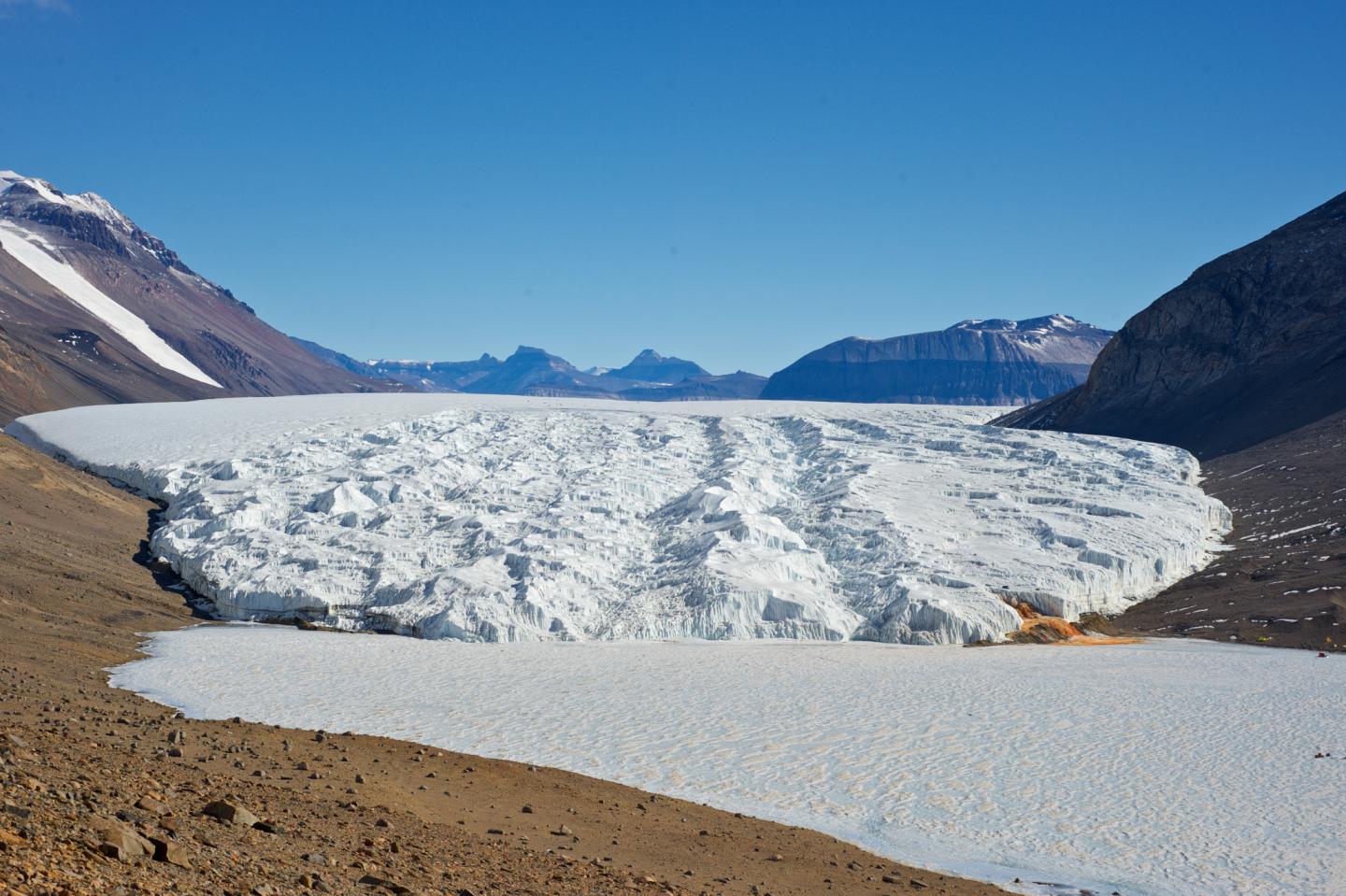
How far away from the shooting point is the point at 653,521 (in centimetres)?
3472

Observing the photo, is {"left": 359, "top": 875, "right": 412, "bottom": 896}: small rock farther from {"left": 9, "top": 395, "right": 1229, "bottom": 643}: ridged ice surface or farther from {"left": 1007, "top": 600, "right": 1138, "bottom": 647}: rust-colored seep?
{"left": 1007, "top": 600, "right": 1138, "bottom": 647}: rust-colored seep

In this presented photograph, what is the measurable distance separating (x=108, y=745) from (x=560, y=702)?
9105mm

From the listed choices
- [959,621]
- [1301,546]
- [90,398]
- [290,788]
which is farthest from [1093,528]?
[90,398]

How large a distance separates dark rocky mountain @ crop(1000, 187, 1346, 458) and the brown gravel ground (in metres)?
50.6

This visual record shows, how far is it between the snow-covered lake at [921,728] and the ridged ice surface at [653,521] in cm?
160

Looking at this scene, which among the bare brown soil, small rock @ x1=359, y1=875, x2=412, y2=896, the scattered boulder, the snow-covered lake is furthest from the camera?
the bare brown soil

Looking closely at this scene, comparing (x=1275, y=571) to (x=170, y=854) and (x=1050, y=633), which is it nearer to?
(x=1050, y=633)

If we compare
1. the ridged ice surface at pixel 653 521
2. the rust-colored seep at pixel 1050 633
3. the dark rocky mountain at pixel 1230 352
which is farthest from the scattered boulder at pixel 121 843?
the dark rocky mountain at pixel 1230 352

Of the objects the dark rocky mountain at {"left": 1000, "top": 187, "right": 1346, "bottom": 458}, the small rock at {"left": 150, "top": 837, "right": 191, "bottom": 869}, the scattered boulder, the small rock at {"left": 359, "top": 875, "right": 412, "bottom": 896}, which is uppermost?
the dark rocky mountain at {"left": 1000, "top": 187, "right": 1346, "bottom": 458}

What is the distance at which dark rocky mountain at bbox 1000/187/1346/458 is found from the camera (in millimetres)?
59719

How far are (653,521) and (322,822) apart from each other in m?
23.7

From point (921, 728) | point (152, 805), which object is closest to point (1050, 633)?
point (921, 728)

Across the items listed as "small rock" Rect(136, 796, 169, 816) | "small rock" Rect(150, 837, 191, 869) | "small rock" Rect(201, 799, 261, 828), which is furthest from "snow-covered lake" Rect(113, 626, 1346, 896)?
"small rock" Rect(150, 837, 191, 869)

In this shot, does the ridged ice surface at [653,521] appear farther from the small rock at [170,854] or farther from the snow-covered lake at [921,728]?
the small rock at [170,854]
